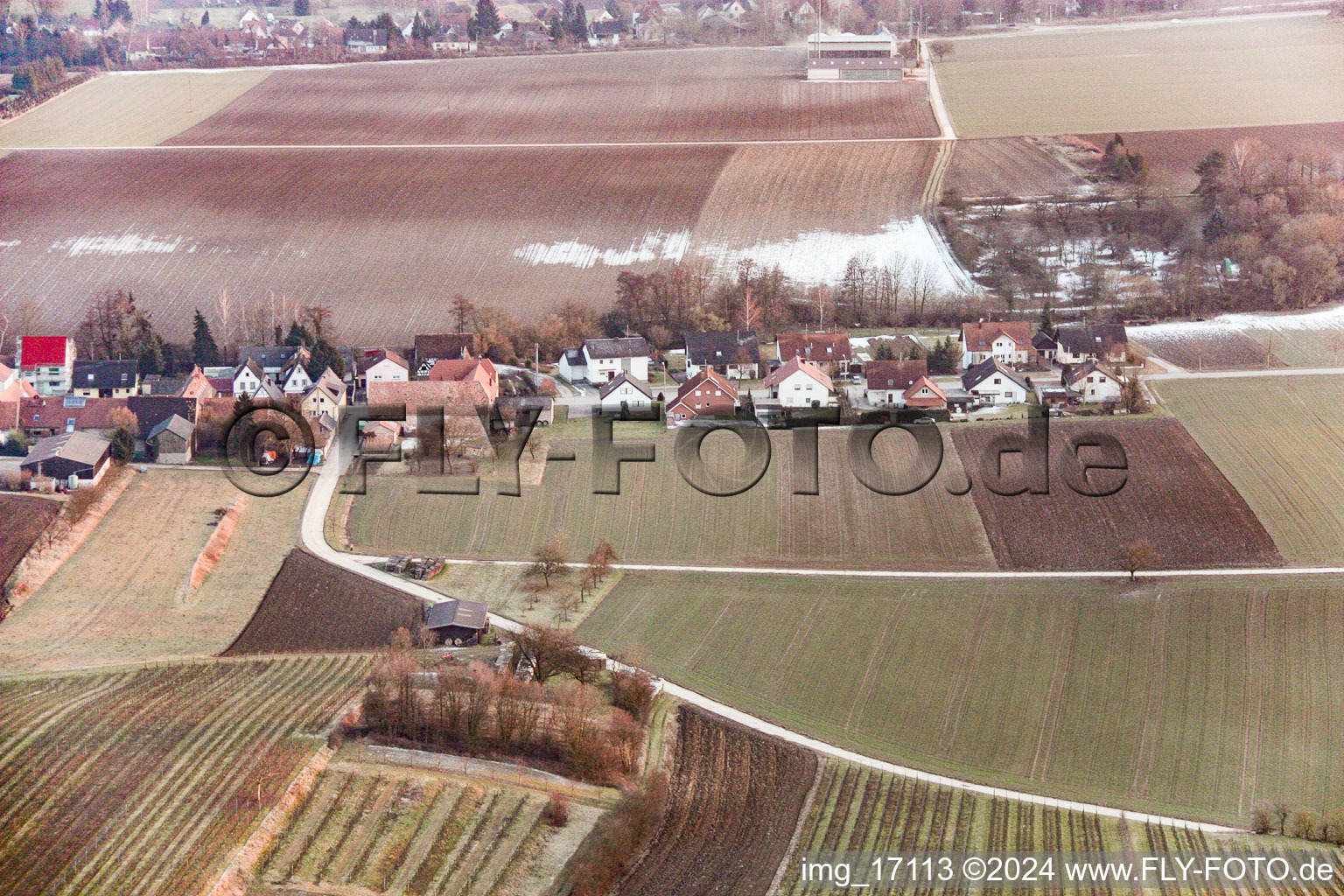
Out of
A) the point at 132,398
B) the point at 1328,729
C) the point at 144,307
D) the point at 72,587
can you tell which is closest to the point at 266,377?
the point at 132,398

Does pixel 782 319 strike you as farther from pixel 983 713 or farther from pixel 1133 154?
pixel 983 713

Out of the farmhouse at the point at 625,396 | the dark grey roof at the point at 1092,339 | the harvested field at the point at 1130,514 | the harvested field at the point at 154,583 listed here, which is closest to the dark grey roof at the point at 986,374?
the dark grey roof at the point at 1092,339

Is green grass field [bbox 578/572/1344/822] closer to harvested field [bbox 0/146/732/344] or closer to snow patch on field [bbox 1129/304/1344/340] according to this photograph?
snow patch on field [bbox 1129/304/1344/340]

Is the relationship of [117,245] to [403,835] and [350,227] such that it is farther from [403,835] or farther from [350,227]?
[403,835]

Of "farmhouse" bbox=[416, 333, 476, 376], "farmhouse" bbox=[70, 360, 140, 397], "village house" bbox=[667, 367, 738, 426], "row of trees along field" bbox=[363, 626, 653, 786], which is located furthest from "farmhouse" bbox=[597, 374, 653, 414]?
"row of trees along field" bbox=[363, 626, 653, 786]

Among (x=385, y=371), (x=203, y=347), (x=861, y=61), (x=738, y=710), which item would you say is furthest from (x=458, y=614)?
(x=861, y=61)
